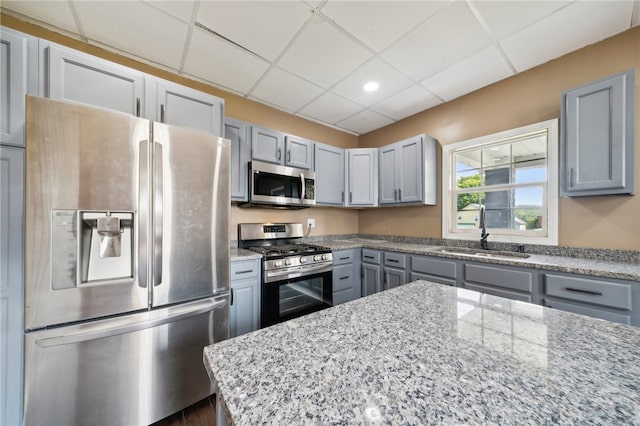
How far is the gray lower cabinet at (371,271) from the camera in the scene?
2.86 meters

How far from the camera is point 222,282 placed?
1689 millimetres

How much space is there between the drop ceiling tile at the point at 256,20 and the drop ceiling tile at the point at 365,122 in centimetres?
158

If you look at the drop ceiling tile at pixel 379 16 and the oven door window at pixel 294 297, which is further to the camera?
the oven door window at pixel 294 297

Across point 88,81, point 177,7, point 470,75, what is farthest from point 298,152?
point 470,75

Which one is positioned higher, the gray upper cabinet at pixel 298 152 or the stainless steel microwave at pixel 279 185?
the gray upper cabinet at pixel 298 152

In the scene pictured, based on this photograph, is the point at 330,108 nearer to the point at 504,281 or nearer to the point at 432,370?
the point at 504,281

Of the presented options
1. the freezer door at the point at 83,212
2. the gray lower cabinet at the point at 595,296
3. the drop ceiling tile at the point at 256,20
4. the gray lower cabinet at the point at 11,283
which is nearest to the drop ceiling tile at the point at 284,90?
the drop ceiling tile at the point at 256,20

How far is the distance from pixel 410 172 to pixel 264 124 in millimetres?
1974

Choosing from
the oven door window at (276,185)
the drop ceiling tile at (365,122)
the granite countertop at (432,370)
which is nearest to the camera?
the granite countertop at (432,370)

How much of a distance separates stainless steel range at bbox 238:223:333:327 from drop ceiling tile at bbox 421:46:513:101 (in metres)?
2.16

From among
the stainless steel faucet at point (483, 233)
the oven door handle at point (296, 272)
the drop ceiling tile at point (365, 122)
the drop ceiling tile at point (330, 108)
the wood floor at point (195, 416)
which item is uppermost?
the drop ceiling tile at point (330, 108)

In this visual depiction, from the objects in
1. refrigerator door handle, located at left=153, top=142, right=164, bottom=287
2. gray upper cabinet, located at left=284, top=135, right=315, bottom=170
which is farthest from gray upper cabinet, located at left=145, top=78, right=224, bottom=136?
gray upper cabinet, located at left=284, top=135, right=315, bottom=170

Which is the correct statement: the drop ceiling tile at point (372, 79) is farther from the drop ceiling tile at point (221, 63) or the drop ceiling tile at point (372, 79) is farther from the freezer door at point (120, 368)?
the freezer door at point (120, 368)

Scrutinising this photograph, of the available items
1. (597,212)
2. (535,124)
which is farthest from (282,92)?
(597,212)
